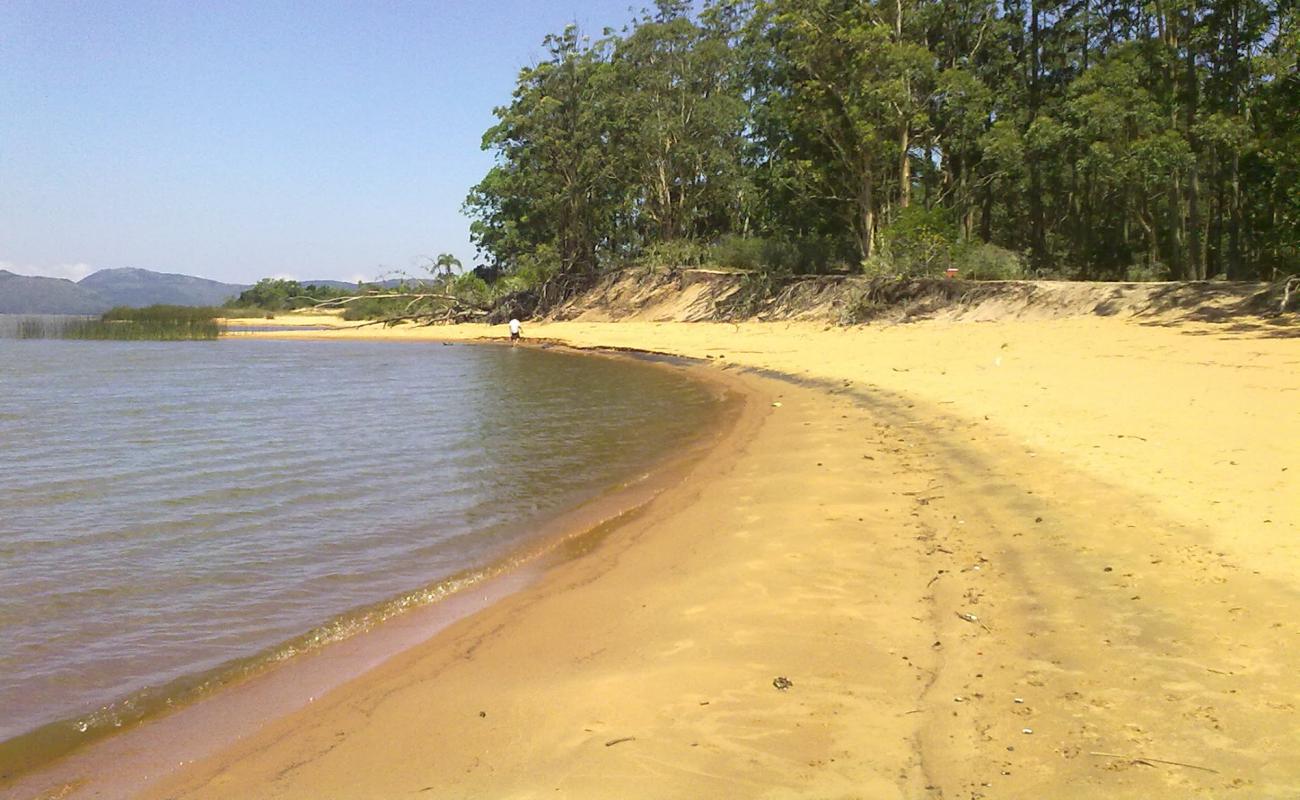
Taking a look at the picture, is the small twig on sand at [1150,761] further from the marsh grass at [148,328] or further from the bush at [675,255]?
the marsh grass at [148,328]

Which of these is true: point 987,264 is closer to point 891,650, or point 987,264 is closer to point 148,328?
point 891,650

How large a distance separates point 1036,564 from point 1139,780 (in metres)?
2.67

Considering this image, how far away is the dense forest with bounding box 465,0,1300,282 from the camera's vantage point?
27.0 m

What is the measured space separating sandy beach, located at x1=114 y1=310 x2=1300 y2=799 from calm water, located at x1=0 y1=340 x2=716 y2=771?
1179 mm

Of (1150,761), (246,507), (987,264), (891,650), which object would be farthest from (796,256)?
(1150,761)

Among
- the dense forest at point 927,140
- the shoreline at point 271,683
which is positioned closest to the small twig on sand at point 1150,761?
the shoreline at point 271,683

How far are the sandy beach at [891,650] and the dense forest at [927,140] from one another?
54.4 feet

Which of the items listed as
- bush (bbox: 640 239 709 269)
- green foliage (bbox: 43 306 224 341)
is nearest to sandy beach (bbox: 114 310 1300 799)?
bush (bbox: 640 239 709 269)

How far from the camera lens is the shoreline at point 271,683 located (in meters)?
4.05

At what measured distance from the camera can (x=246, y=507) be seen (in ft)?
30.1

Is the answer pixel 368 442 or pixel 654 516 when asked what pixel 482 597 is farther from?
pixel 368 442

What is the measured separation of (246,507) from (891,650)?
702 cm

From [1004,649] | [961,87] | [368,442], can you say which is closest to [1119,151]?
[961,87]

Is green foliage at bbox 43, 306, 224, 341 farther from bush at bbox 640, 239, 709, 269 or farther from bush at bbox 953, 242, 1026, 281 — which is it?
bush at bbox 953, 242, 1026, 281
